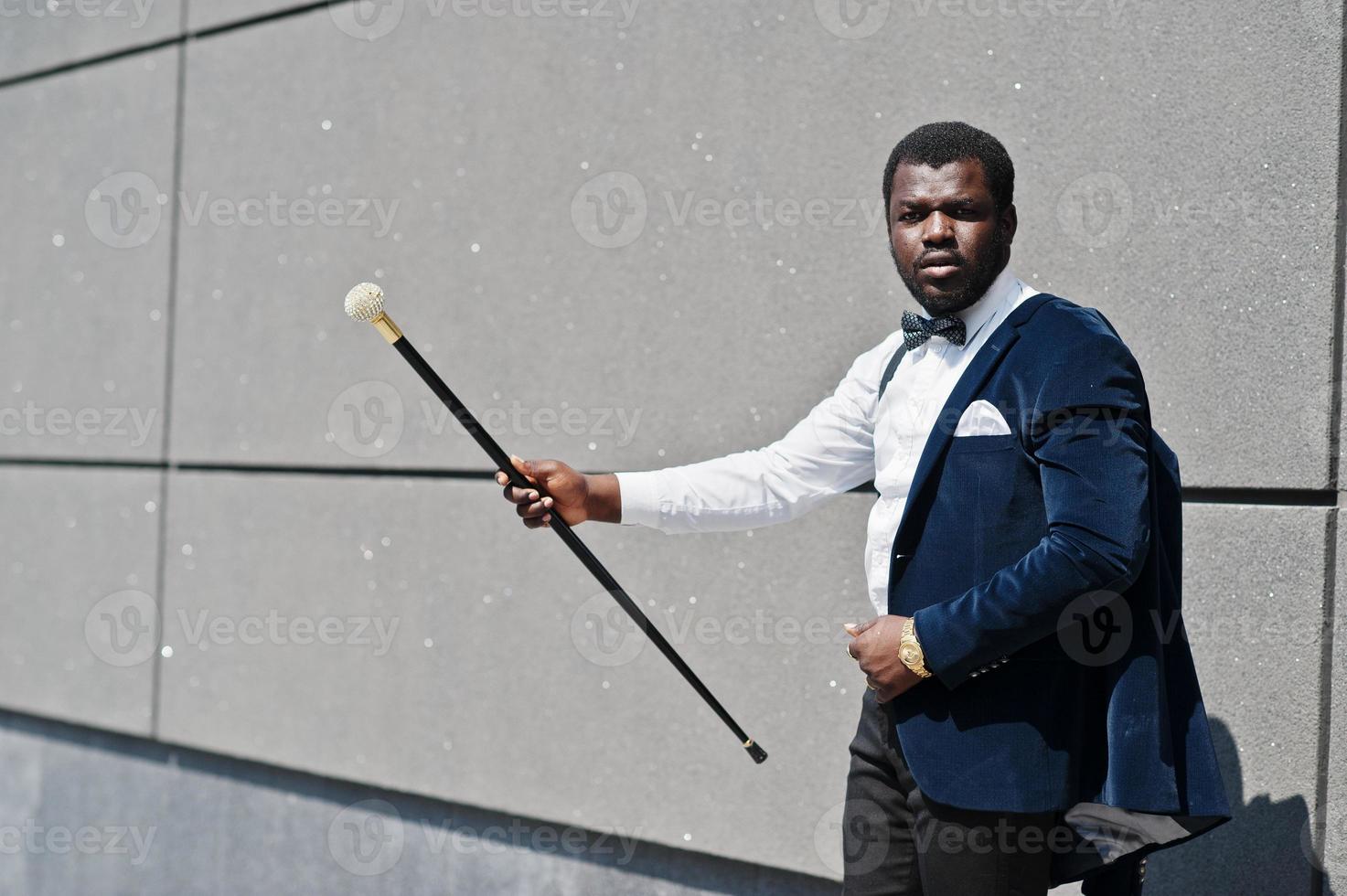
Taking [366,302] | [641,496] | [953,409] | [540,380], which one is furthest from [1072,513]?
[540,380]

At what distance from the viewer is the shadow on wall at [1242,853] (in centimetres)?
245

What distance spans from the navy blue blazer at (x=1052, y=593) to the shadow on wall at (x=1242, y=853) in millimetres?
770

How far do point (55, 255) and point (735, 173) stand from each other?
2.94 meters

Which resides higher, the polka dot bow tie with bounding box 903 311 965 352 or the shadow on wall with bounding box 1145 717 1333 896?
the polka dot bow tie with bounding box 903 311 965 352

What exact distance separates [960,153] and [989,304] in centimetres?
24

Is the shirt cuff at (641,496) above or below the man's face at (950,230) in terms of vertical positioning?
below

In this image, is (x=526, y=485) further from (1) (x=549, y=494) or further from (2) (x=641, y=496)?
(2) (x=641, y=496)

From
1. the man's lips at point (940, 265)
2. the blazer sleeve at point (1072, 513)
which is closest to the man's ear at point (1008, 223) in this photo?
the man's lips at point (940, 265)

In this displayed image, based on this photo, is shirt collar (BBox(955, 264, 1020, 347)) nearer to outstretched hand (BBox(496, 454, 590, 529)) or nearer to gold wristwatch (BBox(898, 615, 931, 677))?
gold wristwatch (BBox(898, 615, 931, 677))

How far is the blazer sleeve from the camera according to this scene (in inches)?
68.2

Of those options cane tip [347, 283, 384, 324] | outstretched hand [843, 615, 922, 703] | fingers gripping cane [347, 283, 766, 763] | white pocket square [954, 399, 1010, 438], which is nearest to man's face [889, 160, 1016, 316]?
white pocket square [954, 399, 1010, 438]

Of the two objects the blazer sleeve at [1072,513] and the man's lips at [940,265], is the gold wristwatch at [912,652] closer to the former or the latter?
the blazer sleeve at [1072,513]

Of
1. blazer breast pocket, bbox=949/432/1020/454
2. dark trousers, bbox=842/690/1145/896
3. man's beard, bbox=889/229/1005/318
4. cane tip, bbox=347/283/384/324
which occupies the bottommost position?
dark trousers, bbox=842/690/1145/896

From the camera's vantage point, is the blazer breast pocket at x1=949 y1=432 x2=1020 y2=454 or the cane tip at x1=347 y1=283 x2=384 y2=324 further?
the cane tip at x1=347 y1=283 x2=384 y2=324
